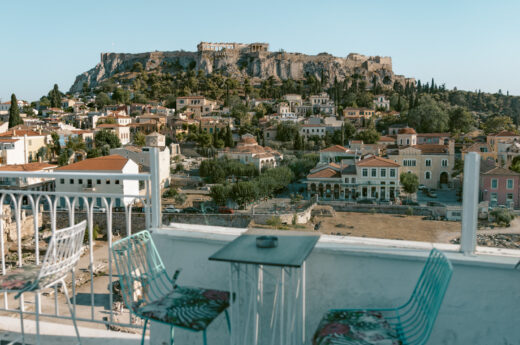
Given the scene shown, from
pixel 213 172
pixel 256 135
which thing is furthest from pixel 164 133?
pixel 213 172

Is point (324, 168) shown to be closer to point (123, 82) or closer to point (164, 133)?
point (164, 133)

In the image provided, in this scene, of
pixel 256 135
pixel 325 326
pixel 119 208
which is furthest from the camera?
pixel 256 135

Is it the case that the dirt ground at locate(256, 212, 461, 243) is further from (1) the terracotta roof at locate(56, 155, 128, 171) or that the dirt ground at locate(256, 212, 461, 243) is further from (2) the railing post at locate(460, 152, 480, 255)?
(2) the railing post at locate(460, 152, 480, 255)

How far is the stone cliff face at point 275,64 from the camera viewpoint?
74312 millimetres

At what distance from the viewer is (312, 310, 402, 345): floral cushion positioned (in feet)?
5.17

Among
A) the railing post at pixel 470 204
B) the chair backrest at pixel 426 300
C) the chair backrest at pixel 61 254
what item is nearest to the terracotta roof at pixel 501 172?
the railing post at pixel 470 204

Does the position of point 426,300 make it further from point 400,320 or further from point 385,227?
point 385,227

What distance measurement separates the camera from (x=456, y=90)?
64.9m

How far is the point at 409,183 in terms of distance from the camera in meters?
26.6

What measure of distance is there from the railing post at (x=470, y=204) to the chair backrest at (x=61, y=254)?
1828 mm

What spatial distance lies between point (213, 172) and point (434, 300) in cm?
2909

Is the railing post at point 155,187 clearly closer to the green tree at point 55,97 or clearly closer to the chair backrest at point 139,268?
the chair backrest at point 139,268

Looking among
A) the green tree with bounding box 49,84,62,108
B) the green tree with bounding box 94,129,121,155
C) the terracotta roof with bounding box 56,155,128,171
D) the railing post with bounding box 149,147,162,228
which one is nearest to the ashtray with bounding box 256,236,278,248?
the railing post with bounding box 149,147,162,228

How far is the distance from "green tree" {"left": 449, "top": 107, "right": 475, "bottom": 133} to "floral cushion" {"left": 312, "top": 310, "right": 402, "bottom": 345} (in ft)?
145
